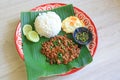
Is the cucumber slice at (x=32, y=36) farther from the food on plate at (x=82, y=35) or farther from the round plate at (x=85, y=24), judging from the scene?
the food on plate at (x=82, y=35)

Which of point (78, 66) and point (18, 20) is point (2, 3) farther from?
point (78, 66)

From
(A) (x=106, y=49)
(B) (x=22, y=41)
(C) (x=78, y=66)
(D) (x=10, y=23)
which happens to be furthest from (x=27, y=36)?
(A) (x=106, y=49)

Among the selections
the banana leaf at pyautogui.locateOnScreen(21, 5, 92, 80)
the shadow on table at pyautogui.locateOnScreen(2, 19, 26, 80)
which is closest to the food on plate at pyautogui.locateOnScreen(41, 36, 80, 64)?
the banana leaf at pyautogui.locateOnScreen(21, 5, 92, 80)

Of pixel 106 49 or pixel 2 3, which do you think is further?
pixel 2 3

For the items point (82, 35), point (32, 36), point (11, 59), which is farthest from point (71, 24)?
point (11, 59)

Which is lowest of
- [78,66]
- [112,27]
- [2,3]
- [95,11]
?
[78,66]

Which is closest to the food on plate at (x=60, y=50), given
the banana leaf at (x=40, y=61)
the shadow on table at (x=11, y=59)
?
the banana leaf at (x=40, y=61)

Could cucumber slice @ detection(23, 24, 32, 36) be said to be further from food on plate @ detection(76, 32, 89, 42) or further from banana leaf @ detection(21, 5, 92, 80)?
food on plate @ detection(76, 32, 89, 42)
